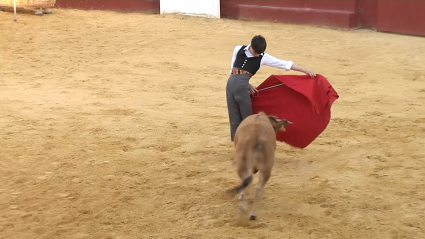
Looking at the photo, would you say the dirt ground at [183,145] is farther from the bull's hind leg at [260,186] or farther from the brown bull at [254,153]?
the brown bull at [254,153]

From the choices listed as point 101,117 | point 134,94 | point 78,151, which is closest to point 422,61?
point 134,94

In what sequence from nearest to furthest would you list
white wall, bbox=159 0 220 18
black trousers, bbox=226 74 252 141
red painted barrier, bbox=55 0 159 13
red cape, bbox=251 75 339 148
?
1. black trousers, bbox=226 74 252 141
2. red cape, bbox=251 75 339 148
3. white wall, bbox=159 0 220 18
4. red painted barrier, bbox=55 0 159 13

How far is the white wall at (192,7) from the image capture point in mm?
14555

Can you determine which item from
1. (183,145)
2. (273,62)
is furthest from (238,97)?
(183,145)

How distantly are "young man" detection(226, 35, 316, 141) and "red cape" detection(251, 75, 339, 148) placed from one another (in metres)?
0.16

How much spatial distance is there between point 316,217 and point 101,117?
3.70 metres

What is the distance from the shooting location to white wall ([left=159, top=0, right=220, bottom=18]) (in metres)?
14.6

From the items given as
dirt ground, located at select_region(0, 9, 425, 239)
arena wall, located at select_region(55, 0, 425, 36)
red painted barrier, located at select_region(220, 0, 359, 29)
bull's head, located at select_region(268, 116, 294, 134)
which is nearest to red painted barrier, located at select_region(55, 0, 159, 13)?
arena wall, located at select_region(55, 0, 425, 36)

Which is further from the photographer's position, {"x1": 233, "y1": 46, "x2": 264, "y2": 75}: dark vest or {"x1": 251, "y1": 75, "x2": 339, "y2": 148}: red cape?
{"x1": 251, "y1": 75, "x2": 339, "y2": 148}: red cape

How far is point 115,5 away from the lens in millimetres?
15805

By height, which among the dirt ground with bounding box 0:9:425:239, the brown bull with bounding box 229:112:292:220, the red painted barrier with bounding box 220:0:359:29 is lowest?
the dirt ground with bounding box 0:9:425:239

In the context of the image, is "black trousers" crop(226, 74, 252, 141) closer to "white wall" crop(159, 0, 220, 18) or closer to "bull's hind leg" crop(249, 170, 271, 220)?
"bull's hind leg" crop(249, 170, 271, 220)

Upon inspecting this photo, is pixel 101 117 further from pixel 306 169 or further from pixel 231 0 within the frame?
pixel 231 0

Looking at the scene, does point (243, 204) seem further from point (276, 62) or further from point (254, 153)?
point (276, 62)
